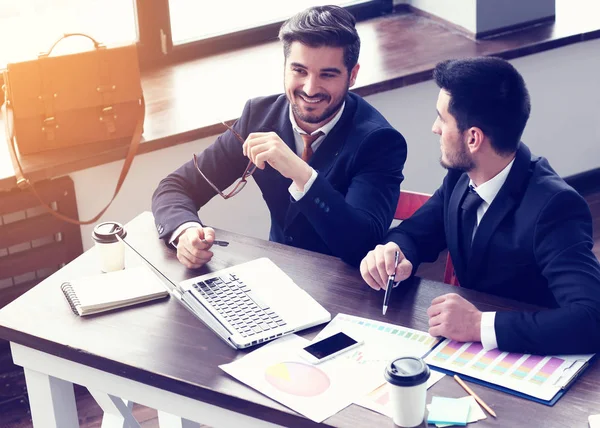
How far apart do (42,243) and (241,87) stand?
37.1 inches

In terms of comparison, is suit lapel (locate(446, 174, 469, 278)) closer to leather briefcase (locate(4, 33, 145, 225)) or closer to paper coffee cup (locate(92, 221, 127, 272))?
paper coffee cup (locate(92, 221, 127, 272))

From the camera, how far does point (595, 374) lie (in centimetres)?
178

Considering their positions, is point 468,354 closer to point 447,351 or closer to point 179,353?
point 447,351

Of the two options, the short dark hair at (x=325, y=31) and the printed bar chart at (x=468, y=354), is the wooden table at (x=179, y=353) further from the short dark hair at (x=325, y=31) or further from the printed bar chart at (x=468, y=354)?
the short dark hair at (x=325, y=31)

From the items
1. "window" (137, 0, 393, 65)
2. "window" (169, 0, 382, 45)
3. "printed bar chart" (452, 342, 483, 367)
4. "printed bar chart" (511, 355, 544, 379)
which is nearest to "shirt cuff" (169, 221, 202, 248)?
"printed bar chart" (452, 342, 483, 367)

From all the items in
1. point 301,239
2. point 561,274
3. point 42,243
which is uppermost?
point 561,274

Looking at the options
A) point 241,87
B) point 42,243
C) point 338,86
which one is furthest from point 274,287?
point 241,87

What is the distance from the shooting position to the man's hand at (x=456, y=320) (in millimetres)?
1888

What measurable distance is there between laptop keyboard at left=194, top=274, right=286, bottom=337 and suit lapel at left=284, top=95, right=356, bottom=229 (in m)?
0.36

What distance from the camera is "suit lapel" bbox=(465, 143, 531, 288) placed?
2074 millimetres

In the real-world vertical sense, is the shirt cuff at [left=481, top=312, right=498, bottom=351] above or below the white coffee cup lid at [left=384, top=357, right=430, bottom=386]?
below

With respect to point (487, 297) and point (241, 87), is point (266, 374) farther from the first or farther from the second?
point (241, 87)

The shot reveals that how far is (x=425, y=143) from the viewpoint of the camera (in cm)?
377

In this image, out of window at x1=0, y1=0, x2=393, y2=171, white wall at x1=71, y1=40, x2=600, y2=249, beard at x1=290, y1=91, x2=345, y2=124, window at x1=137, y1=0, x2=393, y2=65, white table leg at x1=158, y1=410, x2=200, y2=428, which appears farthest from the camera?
window at x1=137, y1=0, x2=393, y2=65
